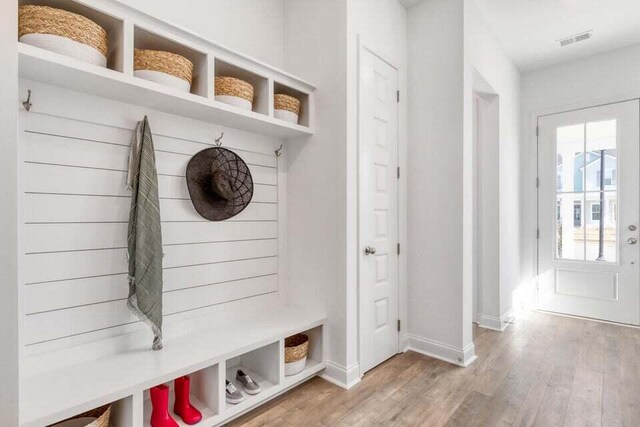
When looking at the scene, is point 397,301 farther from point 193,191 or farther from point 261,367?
point 193,191

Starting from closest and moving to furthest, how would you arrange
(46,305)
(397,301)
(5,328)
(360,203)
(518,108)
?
(5,328) → (46,305) → (360,203) → (397,301) → (518,108)

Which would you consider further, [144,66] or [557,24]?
[557,24]

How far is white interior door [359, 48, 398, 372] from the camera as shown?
2303 millimetres

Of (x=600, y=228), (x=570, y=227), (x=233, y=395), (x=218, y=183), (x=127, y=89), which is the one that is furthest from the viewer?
(x=570, y=227)

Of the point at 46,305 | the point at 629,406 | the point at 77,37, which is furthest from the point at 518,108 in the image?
the point at 46,305

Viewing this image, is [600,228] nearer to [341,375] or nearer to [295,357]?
[341,375]

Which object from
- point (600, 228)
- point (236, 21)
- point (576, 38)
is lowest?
point (600, 228)

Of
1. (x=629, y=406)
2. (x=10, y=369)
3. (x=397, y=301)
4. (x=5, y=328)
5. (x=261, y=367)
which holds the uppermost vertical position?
(x=5, y=328)

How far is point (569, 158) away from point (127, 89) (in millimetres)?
4284

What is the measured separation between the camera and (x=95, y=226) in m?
1.62

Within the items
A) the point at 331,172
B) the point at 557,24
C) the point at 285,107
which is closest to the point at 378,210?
the point at 331,172

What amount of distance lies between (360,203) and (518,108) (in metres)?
3.00

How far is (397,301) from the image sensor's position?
Result: 2.67m

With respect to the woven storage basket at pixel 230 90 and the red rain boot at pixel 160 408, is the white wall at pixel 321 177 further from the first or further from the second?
the red rain boot at pixel 160 408
